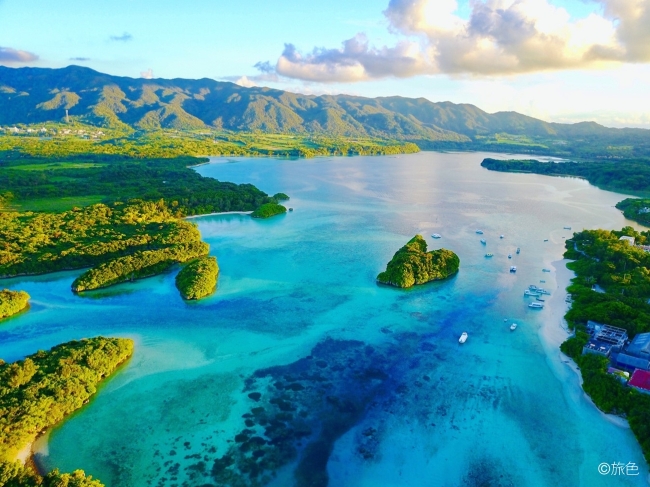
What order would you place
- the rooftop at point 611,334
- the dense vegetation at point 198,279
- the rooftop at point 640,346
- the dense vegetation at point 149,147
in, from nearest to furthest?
1. the rooftop at point 640,346
2. the rooftop at point 611,334
3. the dense vegetation at point 198,279
4. the dense vegetation at point 149,147

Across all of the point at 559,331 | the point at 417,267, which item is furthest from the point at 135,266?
the point at 559,331

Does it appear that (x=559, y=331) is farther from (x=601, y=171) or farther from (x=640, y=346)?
(x=601, y=171)

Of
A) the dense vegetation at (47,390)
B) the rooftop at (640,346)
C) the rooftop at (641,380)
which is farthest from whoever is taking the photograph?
the rooftop at (640,346)

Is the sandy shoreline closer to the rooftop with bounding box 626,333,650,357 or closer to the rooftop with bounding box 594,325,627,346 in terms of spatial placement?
the rooftop with bounding box 594,325,627,346

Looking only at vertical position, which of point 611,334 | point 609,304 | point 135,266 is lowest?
point 135,266

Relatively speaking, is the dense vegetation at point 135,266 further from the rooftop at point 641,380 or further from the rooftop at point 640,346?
the rooftop at point 640,346

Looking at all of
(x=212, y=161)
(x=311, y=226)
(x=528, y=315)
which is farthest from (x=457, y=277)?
(x=212, y=161)

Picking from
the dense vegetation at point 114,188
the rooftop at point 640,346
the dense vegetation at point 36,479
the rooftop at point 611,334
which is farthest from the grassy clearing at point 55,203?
the rooftop at point 640,346
